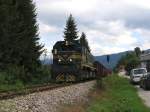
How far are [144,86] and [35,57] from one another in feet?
59.3

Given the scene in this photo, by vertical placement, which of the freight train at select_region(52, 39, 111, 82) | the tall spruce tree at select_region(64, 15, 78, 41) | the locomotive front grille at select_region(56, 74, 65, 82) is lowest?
the locomotive front grille at select_region(56, 74, 65, 82)

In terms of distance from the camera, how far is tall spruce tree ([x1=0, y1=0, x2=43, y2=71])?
144 ft

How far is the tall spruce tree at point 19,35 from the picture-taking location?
1725 inches

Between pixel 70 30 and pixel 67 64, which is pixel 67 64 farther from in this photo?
pixel 70 30

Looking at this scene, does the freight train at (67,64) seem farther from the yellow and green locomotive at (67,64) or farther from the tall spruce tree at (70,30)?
the tall spruce tree at (70,30)

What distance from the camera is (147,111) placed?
20.3 m

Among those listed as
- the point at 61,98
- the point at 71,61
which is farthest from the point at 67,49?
the point at 61,98

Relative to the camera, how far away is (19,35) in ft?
158

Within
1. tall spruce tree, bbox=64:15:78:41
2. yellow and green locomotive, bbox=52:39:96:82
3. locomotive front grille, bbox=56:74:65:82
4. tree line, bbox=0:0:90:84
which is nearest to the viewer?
yellow and green locomotive, bbox=52:39:96:82

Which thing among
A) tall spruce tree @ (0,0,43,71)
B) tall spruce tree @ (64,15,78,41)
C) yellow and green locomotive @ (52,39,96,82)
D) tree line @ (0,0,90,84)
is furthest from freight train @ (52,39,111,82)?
tall spruce tree @ (64,15,78,41)

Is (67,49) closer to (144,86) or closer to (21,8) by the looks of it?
(144,86)

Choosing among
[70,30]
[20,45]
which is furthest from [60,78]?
[70,30]

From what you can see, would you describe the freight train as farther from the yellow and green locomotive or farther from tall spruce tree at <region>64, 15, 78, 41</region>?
tall spruce tree at <region>64, 15, 78, 41</region>

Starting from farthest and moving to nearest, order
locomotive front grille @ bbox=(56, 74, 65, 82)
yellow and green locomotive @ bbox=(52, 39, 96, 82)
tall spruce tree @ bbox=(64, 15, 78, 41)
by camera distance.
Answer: tall spruce tree @ bbox=(64, 15, 78, 41)
locomotive front grille @ bbox=(56, 74, 65, 82)
yellow and green locomotive @ bbox=(52, 39, 96, 82)
